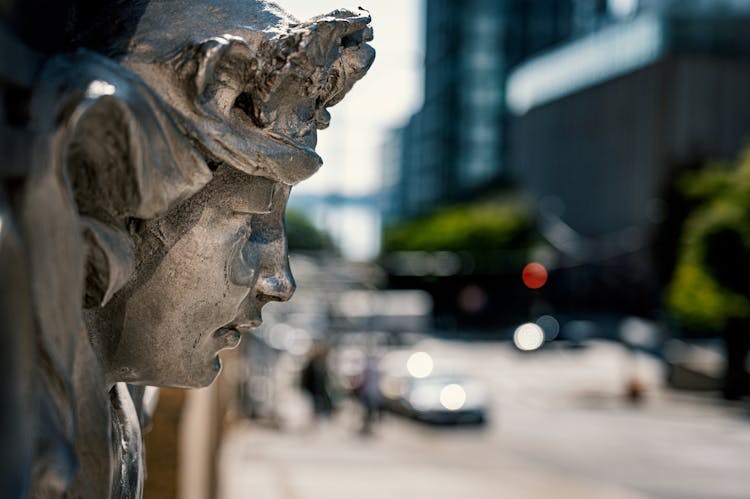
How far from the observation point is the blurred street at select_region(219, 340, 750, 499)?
13664 millimetres

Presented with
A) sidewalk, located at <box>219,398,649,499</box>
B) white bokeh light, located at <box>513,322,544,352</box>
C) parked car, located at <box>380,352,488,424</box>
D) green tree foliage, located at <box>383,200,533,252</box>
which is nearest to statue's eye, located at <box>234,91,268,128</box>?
sidewalk, located at <box>219,398,649,499</box>

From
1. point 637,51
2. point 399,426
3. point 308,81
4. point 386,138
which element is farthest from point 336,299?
point 386,138

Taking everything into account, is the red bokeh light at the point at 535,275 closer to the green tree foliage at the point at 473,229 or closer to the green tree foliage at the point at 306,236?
the green tree foliage at the point at 473,229

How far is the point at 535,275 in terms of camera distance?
187 feet

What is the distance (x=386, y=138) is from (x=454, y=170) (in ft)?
124

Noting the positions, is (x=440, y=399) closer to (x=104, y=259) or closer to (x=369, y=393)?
(x=369, y=393)

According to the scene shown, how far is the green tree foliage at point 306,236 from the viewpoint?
270 ft

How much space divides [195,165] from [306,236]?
296 feet

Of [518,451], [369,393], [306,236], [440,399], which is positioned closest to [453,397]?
[440,399]

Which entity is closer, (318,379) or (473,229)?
(318,379)

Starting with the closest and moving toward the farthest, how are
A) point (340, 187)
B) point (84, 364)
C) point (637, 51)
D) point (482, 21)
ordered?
1. point (84, 364)
2. point (340, 187)
3. point (637, 51)
4. point (482, 21)

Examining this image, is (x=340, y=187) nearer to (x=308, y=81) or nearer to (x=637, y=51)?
(x=637, y=51)

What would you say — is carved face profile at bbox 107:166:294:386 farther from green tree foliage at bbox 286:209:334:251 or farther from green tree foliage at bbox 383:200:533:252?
green tree foliage at bbox 286:209:334:251

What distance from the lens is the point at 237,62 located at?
0.91m
